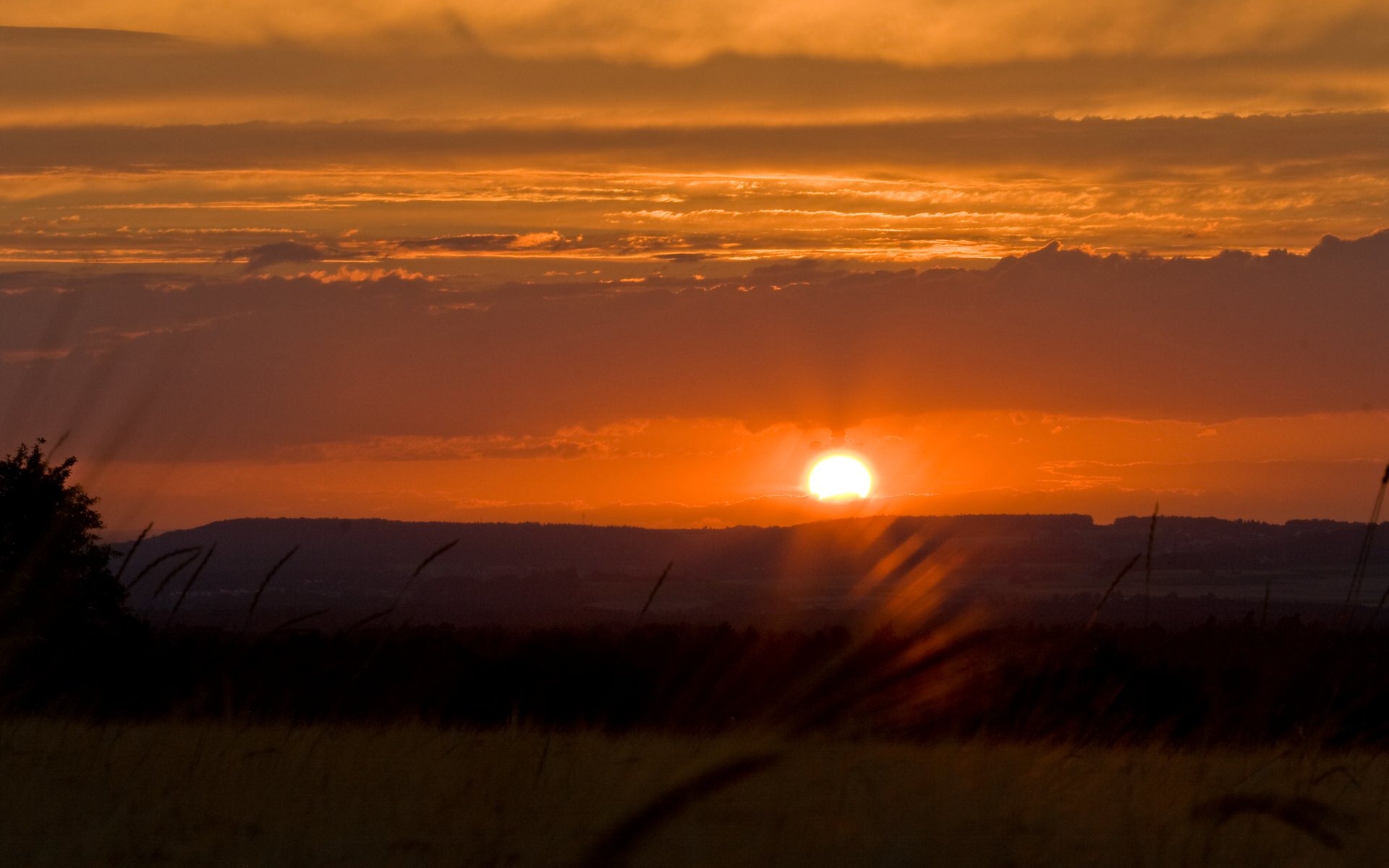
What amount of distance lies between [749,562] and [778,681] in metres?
122

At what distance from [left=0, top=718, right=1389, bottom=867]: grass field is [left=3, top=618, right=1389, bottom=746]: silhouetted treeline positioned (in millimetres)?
6714

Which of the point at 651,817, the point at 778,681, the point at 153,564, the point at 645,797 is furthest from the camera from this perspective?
the point at 778,681

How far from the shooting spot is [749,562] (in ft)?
463

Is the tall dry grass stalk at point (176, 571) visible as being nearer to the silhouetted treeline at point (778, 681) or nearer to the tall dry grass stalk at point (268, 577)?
the tall dry grass stalk at point (268, 577)

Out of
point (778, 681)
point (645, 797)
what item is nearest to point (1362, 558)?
point (645, 797)

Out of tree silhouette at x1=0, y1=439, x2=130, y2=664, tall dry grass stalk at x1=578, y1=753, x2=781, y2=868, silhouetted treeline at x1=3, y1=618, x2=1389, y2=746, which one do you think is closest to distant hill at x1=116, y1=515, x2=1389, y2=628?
tree silhouette at x1=0, y1=439, x2=130, y2=664

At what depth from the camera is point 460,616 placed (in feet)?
244

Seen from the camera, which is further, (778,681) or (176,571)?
(778,681)

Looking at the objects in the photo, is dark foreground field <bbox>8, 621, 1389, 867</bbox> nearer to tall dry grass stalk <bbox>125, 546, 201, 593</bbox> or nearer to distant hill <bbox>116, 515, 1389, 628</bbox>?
tall dry grass stalk <bbox>125, 546, 201, 593</bbox>

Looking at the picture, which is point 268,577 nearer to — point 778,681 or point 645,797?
point 645,797

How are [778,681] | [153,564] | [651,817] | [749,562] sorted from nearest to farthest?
[651,817] < [153,564] < [778,681] < [749,562]

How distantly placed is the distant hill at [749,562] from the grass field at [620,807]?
3060 inches

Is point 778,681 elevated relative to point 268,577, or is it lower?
elevated

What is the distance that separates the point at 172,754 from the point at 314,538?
12770 centimetres
